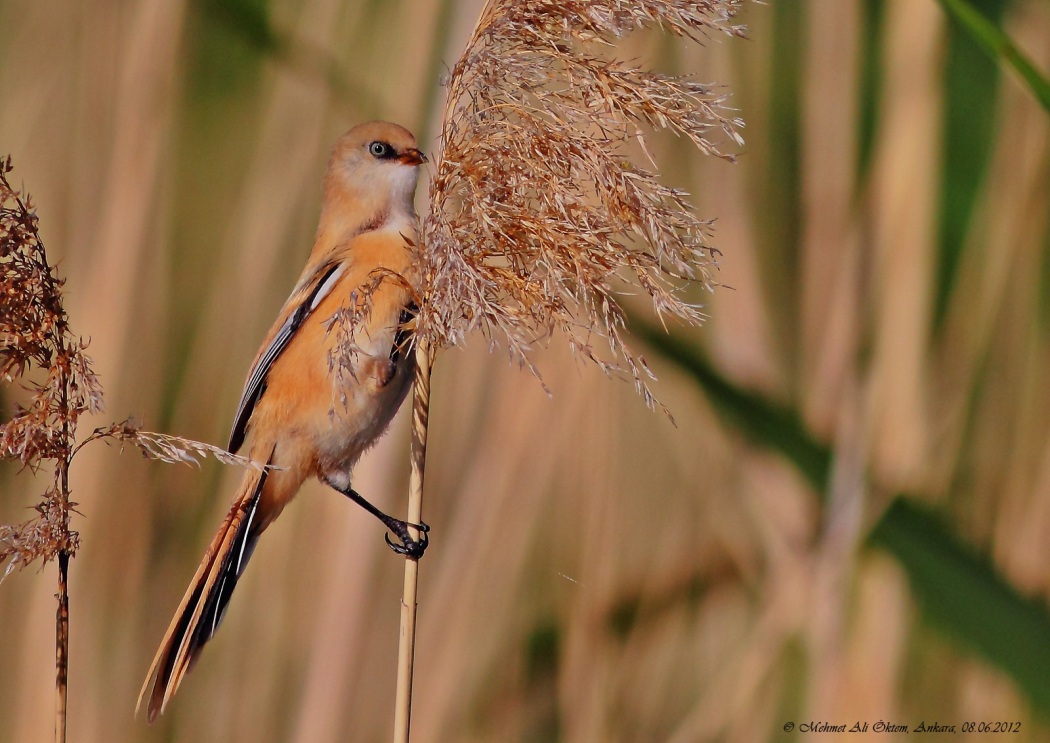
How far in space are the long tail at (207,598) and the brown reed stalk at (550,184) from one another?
0.90 feet

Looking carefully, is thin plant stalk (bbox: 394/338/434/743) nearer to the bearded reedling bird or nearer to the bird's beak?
the bearded reedling bird

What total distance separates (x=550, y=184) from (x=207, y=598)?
63 cm

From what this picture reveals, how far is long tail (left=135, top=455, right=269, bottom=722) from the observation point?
1027 millimetres

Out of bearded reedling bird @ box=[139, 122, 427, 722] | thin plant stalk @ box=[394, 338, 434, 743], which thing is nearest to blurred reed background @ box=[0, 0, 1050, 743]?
bearded reedling bird @ box=[139, 122, 427, 722]

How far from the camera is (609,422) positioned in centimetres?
168

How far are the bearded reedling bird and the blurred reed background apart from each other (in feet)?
0.95

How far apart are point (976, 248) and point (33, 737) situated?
6.07 feet

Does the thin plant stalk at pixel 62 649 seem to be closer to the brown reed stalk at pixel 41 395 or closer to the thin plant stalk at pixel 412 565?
the brown reed stalk at pixel 41 395

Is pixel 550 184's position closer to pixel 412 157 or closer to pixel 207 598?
pixel 412 157

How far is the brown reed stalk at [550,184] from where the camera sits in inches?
35.7

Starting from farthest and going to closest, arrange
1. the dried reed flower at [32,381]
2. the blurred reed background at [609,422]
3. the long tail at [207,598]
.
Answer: the blurred reed background at [609,422] → the long tail at [207,598] → the dried reed flower at [32,381]

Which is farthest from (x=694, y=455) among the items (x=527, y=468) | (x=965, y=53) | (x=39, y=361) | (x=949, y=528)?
(x=39, y=361)

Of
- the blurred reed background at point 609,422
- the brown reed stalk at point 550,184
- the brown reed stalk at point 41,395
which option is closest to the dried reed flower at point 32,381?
the brown reed stalk at point 41,395

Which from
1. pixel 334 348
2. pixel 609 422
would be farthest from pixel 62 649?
pixel 609 422
